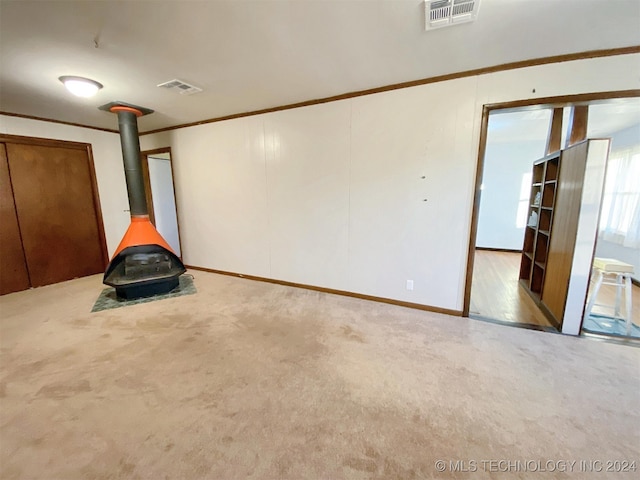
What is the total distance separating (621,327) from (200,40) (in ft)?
15.1

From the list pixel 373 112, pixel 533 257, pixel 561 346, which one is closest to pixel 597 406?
pixel 561 346

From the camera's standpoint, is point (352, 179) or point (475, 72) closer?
point (475, 72)

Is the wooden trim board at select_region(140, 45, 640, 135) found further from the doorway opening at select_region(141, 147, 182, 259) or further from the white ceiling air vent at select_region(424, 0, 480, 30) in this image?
the doorway opening at select_region(141, 147, 182, 259)

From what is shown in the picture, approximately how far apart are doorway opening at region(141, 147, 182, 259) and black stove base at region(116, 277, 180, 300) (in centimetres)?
143

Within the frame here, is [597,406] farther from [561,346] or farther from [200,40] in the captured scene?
[200,40]

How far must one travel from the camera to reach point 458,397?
1.73 meters

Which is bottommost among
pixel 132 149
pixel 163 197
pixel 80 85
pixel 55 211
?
pixel 55 211

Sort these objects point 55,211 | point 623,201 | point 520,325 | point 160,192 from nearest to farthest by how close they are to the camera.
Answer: point 520,325 → point 55,211 → point 623,201 → point 160,192

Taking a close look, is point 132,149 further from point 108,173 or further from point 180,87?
point 108,173

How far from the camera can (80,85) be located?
8.21ft

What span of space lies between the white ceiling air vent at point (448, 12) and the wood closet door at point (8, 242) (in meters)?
5.14

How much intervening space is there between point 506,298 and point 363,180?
2.42m

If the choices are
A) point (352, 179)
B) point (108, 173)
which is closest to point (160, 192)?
point (108, 173)

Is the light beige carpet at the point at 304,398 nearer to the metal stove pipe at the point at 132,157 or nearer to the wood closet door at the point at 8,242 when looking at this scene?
the wood closet door at the point at 8,242
